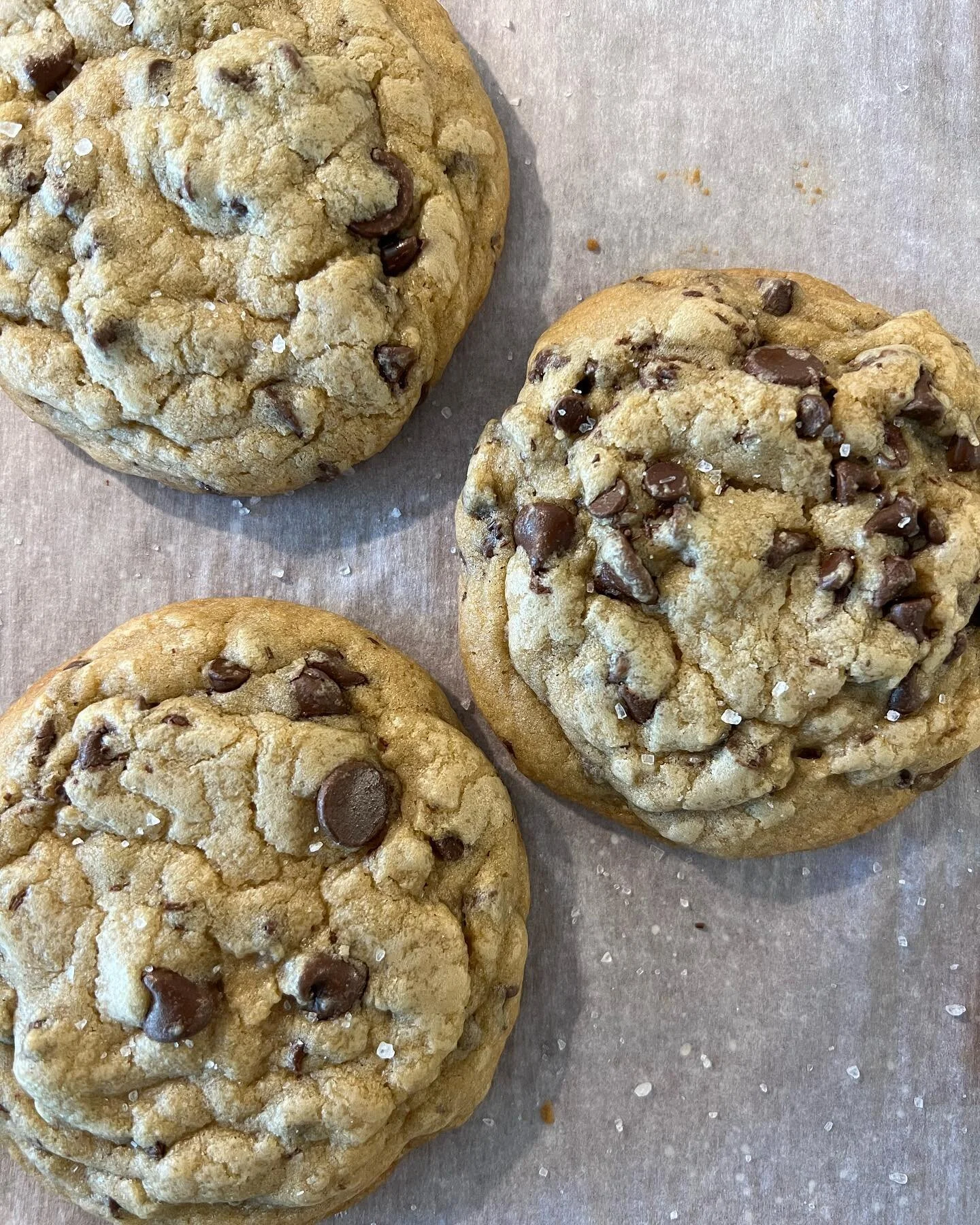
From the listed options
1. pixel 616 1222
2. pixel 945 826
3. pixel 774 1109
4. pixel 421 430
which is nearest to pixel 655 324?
pixel 421 430

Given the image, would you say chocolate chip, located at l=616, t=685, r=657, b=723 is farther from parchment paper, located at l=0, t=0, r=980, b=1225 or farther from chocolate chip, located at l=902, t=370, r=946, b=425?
chocolate chip, located at l=902, t=370, r=946, b=425

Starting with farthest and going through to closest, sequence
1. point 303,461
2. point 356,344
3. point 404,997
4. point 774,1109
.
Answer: point 774,1109, point 303,461, point 356,344, point 404,997

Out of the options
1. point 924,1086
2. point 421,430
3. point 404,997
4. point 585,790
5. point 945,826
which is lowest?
point 924,1086

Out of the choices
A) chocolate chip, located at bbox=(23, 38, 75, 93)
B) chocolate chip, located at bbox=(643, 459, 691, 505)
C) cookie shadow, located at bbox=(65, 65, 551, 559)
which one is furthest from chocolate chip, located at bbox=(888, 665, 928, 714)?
chocolate chip, located at bbox=(23, 38, 75, 93)

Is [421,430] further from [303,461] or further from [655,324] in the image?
[655,324]

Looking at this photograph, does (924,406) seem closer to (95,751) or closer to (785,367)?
(785,367)

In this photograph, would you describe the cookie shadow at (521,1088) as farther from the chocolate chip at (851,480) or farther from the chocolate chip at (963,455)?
the chocolate chip at (963,455)

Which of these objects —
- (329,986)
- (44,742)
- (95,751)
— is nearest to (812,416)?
(329,986)

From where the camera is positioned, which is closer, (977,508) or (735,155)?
(977,508)
